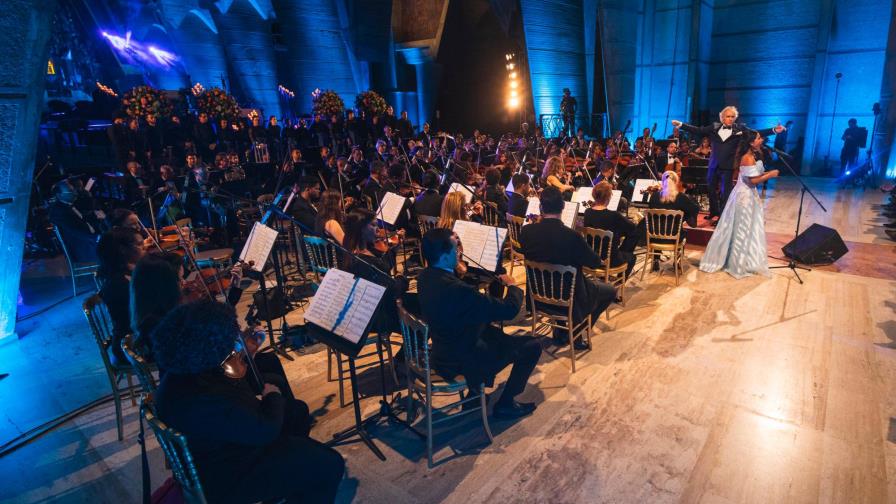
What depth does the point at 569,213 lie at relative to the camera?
527 cm

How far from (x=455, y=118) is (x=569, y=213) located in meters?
17.1

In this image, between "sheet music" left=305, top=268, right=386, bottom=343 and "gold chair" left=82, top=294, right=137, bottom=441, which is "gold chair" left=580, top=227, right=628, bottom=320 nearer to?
"sheet music" left=305, top=268, right=386, bottom=343

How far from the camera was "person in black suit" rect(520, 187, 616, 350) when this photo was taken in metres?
3.91

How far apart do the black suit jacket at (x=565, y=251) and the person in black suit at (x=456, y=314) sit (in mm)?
886

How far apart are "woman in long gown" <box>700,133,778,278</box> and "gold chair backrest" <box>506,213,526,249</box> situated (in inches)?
97.9

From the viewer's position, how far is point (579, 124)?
17484mm

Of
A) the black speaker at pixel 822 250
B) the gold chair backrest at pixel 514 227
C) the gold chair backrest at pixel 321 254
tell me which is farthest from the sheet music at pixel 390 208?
the black speaker at pixel 822 250

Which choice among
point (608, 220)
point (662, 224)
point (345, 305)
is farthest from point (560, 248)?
point (662, 224)

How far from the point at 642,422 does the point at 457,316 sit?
Answer: 5.23 feet

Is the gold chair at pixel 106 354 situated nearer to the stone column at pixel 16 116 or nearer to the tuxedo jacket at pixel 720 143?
the stone column at pixel 16 116

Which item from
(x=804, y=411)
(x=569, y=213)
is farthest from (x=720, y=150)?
(x=804, y=411)

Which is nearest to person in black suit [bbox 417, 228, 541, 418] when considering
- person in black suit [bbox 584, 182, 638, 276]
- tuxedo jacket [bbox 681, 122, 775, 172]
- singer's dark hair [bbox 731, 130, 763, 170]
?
person in black suit [bbox 584, 182, 638, 276]

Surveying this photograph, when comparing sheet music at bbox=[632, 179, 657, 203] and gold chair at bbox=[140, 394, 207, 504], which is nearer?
gold chair at bbox=[140, 394, 207, 504]

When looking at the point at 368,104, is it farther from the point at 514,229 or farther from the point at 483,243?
the point at 483,243
